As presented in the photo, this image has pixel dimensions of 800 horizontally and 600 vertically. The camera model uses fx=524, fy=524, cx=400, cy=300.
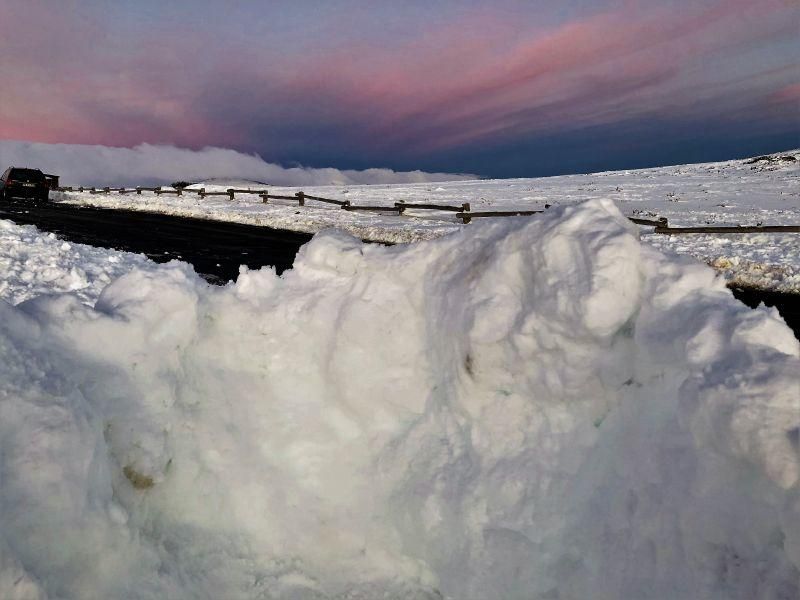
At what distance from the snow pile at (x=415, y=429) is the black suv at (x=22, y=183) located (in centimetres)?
3129

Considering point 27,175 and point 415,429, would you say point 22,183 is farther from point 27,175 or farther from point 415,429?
point 415,429

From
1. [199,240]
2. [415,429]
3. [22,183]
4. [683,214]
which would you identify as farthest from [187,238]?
[683,214]

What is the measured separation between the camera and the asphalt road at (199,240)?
11287 millimetres

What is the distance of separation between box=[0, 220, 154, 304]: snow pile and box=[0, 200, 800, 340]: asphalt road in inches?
69.6

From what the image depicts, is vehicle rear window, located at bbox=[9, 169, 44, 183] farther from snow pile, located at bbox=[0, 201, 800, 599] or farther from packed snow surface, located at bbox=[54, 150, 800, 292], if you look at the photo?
snow pile, located at bbox=[0, 201, 800, 599]

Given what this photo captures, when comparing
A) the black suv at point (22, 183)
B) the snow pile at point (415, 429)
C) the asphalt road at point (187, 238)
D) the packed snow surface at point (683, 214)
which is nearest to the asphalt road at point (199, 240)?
the asphalt road at point (187, 238)

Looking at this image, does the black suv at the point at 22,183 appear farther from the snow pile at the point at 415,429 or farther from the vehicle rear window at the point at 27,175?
the snow pile at the point at 415,429

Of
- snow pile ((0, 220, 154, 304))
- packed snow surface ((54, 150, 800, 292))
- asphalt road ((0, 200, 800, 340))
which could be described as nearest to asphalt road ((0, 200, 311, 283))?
asphalt road ((0, 200, 800, 340))

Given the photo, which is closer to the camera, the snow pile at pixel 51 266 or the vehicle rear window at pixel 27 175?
the snow pile at pixel 51 266

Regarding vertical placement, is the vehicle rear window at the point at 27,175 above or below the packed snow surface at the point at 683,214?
above

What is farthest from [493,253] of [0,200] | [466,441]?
[0,200]

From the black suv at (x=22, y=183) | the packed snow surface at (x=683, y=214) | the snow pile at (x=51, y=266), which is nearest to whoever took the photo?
the snow pile at (x=51, y=266)

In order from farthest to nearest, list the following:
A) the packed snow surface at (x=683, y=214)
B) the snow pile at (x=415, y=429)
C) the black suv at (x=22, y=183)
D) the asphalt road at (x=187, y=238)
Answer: the black suv at (x=22, y=183)
the asphalt road at (x=187, y=238)
the packed snow surface at (x=683, y=214)
the snow pile at (x=415, y=429)

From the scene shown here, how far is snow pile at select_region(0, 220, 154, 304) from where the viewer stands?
8398 mm
